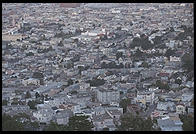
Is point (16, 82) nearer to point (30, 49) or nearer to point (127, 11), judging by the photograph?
point (30, 49)

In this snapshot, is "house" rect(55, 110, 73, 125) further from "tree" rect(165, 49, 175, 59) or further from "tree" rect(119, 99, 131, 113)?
"tree" rect(165, 49, 175, 59)

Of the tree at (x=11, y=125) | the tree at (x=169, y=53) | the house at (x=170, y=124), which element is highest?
the tree at (x=11, y=125)

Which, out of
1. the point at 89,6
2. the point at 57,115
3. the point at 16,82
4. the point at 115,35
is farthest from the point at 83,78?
the point at 89,6

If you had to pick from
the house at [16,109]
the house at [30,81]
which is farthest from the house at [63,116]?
the house at [30,81]

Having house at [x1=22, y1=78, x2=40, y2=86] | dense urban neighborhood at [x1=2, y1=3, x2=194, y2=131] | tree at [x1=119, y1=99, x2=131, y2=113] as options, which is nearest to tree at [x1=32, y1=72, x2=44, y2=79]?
dense urban neighborhood at [x1=2, y1=3, x2=194, y2=131]

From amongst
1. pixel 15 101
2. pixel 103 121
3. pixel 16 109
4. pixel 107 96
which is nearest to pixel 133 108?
pixel 107 96

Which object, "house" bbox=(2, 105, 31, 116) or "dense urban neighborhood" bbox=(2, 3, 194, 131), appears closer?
"dense urban neighborhood" bbox=(2, 3, 194, 131)

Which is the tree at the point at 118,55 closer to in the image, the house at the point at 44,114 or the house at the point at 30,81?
the house at the point at 30,81

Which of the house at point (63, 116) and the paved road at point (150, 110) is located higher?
the house at point (63, 116)
